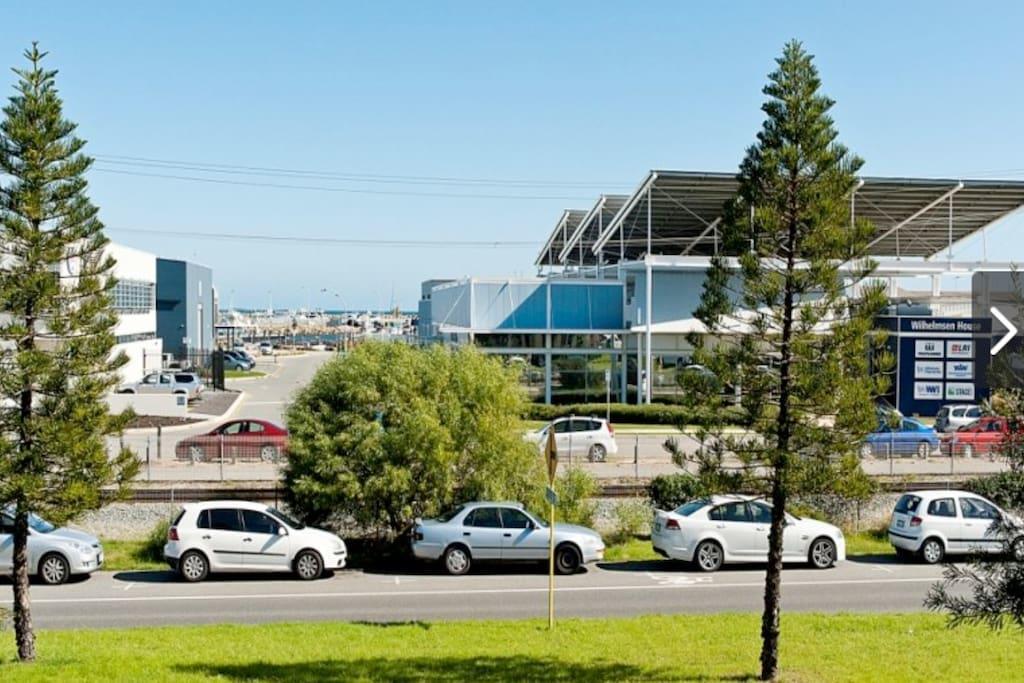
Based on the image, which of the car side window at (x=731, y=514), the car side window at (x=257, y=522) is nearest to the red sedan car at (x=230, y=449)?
the car side window at (x=257, y=522)

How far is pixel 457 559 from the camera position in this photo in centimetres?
1927

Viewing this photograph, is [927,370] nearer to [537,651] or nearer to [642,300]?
[642,300]

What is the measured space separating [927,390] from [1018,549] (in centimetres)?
3588

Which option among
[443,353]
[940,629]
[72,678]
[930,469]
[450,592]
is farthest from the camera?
[930,469]

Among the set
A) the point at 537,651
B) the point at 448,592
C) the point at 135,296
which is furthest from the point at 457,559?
the point at 135,296

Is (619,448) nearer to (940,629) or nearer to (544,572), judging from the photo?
(544,572)

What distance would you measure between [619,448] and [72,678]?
23971 millimetres

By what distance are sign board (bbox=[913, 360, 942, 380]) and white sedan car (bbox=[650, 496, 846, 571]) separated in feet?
80.6

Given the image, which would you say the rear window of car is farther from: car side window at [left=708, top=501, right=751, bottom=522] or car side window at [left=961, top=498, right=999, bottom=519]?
car side window at [left=708, top=501, right=751, bottom=522]

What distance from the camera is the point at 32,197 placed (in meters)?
12.3

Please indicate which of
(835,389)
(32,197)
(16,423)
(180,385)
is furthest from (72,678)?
(180,385)

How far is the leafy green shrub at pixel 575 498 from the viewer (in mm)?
Result: 21953

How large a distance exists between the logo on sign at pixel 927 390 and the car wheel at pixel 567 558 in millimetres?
27668

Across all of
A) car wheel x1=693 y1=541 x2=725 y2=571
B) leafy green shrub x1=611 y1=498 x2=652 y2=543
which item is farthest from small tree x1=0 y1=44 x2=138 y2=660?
leafy green shrub x1=611 y1=498 x2=652 y2=543
